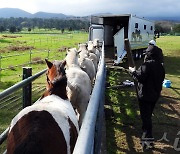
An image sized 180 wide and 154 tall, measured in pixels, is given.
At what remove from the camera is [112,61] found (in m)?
17.8

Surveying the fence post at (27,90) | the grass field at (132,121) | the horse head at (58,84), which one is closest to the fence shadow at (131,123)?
the grass field at (132,121)

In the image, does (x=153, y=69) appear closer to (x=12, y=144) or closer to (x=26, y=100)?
(x=26, y=100)

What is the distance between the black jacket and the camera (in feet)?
21.1

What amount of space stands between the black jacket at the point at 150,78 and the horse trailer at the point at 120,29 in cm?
A: 928

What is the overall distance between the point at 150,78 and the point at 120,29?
12890 mm

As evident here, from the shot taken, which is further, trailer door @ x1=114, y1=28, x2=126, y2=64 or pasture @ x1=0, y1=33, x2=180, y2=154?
trailer door @ x1=114, y1=28, x2=126, y2=64

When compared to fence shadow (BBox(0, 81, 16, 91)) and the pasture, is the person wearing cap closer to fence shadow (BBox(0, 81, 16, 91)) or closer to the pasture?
the pasture

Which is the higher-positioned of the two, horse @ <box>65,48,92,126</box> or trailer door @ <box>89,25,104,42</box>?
trailer door @ <box>89,25,104,42</box>

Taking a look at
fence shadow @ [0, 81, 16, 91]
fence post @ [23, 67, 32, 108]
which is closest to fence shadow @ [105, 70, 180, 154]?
fence post @ [23, 67, 32, 108]

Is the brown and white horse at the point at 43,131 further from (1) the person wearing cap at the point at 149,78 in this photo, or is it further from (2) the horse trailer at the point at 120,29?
(2) the horse trailer at the point at 120,29

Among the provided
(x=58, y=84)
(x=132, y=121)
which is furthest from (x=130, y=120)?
(x=58, y=84)

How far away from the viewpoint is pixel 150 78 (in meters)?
6.50

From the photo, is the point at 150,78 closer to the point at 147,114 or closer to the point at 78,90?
the point at 147,114

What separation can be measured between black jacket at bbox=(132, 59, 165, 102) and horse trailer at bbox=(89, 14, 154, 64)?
9276 mm
